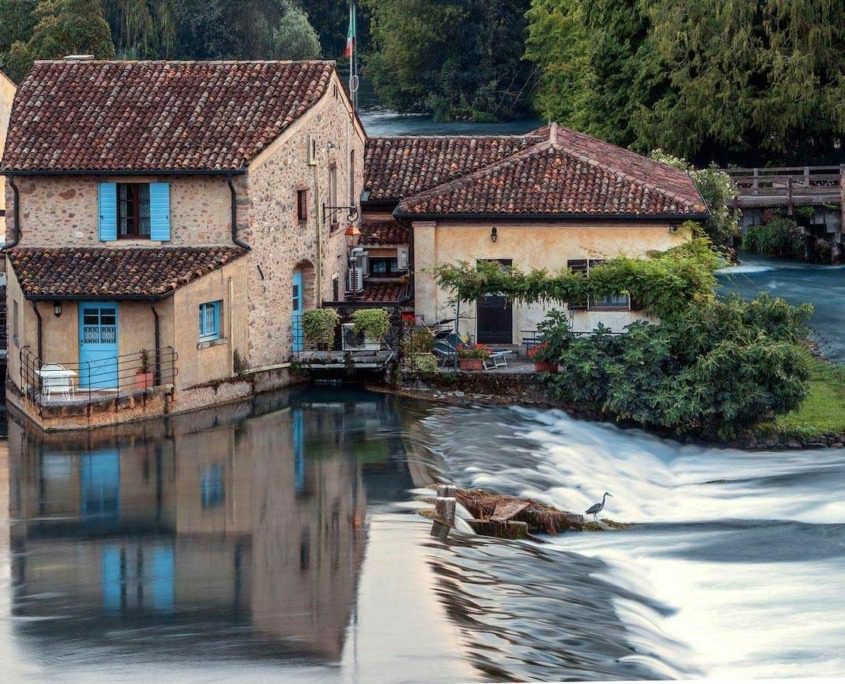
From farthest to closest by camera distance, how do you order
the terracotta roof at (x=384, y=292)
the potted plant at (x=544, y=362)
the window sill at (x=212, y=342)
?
the terracotta roof at (x=384, y=292), the potted plant at (x=544, y=362), the window sill at (x=212, y=342)

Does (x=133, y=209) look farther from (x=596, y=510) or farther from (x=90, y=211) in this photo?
(x=596, y=510)

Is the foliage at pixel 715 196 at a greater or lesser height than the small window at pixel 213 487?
greater

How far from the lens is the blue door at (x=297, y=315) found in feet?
147

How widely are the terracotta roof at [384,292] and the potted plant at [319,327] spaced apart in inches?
89.3

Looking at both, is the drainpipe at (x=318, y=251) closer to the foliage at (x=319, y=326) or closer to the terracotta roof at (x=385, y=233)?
the foliage at (x=319, y=326)

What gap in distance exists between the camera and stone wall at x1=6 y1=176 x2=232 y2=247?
1652 inches

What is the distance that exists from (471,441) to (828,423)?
869 cm

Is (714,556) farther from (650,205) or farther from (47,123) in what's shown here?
(47,123)

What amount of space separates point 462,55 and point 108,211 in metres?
75.7

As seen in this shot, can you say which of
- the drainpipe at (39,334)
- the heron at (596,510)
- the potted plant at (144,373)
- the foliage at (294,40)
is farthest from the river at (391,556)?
the foliage at (294,40)

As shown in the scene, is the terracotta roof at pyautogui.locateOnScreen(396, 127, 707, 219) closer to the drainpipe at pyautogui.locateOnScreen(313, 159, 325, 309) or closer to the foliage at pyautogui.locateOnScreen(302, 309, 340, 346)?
the drainpipe at pyautogui.locateOnScreen(313, 159, 325, 309)

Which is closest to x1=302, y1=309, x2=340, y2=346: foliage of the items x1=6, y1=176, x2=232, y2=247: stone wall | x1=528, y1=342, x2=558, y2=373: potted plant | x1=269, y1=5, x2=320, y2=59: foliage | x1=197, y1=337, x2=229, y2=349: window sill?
x1=197, y1=337, x2=229, y2=349: window sill

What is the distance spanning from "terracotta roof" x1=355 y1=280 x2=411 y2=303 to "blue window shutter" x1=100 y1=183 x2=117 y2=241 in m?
7.60

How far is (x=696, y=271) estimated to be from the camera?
1690 inches
